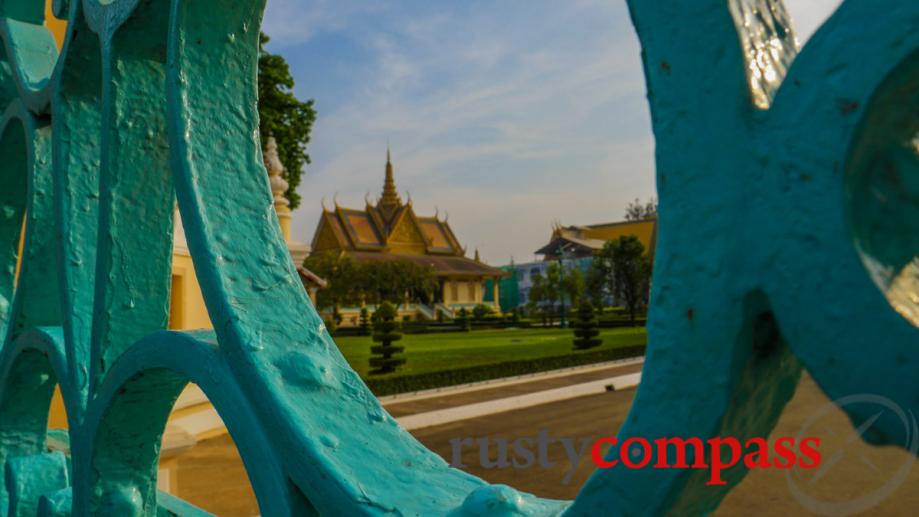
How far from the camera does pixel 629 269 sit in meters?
27.5

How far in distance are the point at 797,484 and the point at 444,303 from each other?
29444 millimetres

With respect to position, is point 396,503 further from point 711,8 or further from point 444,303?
point 444,303

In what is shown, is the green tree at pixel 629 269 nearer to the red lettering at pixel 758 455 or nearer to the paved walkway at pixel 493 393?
the paved walkway at pixel 493 393

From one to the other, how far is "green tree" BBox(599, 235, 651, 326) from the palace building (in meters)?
8.75

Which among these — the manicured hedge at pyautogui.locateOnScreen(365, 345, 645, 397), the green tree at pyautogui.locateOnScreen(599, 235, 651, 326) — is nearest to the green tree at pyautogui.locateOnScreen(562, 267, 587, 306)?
the green tree at pyautogui.locateOnScreen(599, 235, 651, 326)

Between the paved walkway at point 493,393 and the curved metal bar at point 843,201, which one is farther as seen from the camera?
the paved walkway at point 493,393

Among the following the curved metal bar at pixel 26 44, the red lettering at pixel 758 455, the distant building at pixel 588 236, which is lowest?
the red lettering at pixel 758 455

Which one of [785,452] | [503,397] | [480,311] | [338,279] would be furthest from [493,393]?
[480,311]

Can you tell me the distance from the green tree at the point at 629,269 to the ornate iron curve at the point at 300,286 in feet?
88.2

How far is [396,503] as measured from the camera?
0.58m

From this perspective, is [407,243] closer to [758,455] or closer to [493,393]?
[493,393]

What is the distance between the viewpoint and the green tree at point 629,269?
27.4m

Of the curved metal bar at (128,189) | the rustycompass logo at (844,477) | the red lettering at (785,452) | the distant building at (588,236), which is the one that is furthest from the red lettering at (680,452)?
the distant building at (588,236)

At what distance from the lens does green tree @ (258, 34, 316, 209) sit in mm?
13664
